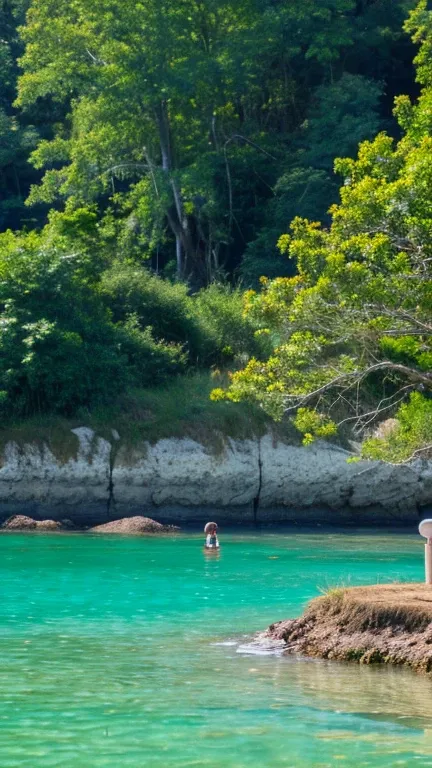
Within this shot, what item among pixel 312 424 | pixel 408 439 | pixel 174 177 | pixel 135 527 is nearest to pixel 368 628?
pixel 408 439

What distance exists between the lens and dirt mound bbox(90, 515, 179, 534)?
27.5 m

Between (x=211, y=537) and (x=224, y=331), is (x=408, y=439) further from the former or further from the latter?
(x=224, y=331)

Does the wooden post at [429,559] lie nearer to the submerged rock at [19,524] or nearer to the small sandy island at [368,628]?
the small sandy island at [368,628]

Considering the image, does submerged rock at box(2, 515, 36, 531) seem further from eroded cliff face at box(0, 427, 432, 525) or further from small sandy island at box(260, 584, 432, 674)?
small sandy island at box(260, 584, 432, 674)

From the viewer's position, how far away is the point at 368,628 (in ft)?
39.1

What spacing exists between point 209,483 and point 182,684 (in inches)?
760

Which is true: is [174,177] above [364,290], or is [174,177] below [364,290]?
above

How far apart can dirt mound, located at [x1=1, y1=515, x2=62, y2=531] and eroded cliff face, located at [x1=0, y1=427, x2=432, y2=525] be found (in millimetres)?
1561

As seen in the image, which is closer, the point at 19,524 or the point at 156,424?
the point at 19,524

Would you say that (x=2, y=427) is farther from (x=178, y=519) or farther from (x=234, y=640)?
(x=234, y=640)

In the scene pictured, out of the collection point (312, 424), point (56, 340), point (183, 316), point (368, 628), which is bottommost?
point (368, 628)

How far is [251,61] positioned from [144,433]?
1370 centimetres

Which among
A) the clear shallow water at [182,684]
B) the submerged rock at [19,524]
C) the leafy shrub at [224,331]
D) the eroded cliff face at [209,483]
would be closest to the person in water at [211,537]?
the clear shallow water at [182,684]

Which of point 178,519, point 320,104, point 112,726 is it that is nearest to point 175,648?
point 112,726
